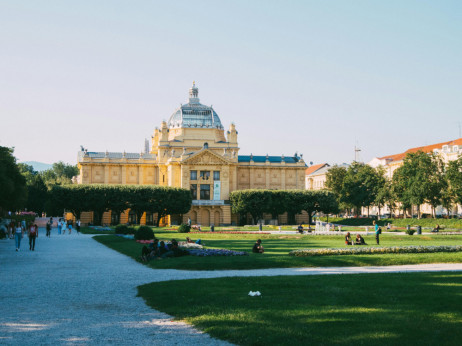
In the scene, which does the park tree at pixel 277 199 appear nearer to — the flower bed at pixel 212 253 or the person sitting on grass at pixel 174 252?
the flower bed at pixel 212 253

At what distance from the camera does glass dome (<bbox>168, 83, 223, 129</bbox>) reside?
339 ft

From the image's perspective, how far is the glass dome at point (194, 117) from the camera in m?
103

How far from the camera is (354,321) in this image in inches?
485

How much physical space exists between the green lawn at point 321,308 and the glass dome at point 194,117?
277 ft

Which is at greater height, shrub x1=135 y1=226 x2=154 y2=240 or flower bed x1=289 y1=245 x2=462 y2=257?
shrub x1=135 y1=226 x2=154 y2=240

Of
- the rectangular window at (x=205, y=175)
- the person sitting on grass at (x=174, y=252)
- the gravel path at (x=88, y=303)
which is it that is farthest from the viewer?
the rectangular window at (x=205, y=175)

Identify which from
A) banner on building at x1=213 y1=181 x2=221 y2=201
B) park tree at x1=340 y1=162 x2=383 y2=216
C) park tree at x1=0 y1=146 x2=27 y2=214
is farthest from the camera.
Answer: park tree at x1=340 y1=162 x2=383 y2=216

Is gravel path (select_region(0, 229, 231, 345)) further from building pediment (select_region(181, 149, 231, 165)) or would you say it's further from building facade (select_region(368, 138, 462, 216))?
building facade (select_region(368, 138, 462, 216))

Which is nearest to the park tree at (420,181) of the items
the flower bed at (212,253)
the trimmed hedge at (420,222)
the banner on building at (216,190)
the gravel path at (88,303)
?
the trimmed hedge at (420,222)

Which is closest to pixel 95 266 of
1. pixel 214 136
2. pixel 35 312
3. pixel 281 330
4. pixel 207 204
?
pixel 35 312

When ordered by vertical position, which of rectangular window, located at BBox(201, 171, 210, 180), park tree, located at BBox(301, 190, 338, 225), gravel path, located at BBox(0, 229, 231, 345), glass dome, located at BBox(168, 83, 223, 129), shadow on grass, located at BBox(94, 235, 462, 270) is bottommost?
gravel path, located at BBox(0, 229, 231, 345)

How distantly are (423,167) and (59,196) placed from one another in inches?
2198

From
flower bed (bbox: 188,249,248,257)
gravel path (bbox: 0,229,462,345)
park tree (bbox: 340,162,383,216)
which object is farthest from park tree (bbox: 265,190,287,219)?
gravel path (bbox: 0,229,462,345)

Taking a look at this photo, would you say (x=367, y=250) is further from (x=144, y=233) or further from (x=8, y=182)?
(x=8, y=182)
